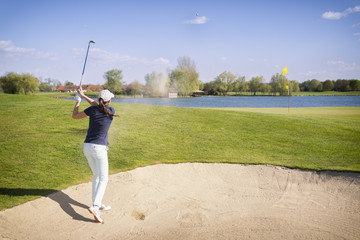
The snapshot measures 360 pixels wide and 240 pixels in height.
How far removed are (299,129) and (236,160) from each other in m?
6.77

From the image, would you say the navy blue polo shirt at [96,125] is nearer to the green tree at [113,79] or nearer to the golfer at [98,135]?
the golfer at [98,135]

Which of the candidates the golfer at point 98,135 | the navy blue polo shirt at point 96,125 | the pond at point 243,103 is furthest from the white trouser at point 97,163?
the pond at point 243,103

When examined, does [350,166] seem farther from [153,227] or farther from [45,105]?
[45,105]

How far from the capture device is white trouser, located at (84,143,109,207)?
491 centimetres

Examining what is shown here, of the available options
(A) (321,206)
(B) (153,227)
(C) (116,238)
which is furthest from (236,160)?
(C) (116,238)

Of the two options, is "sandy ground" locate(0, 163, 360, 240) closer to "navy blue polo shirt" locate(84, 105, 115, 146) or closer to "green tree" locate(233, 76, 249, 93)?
"navy blue polo shirt" locate(84, 105, 115, 146)

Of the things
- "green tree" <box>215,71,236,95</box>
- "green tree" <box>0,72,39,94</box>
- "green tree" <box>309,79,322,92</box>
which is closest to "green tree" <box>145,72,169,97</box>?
"green tree" <box>0,72,39,94</box>

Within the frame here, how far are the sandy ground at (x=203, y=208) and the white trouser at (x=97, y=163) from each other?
735 mm

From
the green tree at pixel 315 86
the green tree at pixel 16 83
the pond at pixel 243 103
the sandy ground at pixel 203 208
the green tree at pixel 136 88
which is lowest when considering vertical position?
the sandy ground at pixel 203 208

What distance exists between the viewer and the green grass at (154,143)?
7781mm

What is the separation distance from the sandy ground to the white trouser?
28.9 inches

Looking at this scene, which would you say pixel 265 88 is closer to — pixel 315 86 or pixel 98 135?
pixel 315 86

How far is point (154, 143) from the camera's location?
36.0ft

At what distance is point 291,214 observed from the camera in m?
5.68
